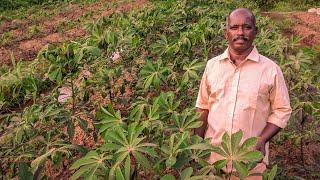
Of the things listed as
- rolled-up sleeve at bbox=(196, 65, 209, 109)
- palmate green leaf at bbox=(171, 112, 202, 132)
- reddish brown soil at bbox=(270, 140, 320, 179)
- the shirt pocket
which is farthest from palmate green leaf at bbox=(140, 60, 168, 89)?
reddish brown soil at bbox=(270, 140, 320, 179)

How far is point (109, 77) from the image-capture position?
3.43 meters

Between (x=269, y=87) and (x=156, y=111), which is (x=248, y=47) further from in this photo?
(x=156, y=111)

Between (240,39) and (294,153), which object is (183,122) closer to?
(240,39)

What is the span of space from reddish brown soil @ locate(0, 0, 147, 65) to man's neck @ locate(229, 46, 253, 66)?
4.62 metres

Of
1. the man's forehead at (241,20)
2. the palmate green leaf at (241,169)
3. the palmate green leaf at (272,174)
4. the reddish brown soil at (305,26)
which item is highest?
the man's forehead at (241,20)

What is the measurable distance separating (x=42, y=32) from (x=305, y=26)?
18.7ft

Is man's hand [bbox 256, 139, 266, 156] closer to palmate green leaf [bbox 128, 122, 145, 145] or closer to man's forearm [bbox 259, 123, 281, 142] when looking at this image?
man's forearm [bbox 259, 123, 281, 142]

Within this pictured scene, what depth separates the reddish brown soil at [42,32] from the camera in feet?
25.3

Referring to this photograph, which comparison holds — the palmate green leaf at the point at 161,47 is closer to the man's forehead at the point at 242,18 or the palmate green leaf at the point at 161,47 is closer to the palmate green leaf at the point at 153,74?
the palmate green leaf at the point at 153,74

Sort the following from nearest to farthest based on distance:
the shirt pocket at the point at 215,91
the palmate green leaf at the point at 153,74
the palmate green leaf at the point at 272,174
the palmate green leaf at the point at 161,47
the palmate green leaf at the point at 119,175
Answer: the palmate green leaf at the point at 119,175 < the palmate green leaf at the point at 272,174 < the shirt pocket at the point at 215,91 < the palmate green leaf at the point at 153,74 < the palmate green leaf at the point at 161,47

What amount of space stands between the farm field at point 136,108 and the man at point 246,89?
0.20 m

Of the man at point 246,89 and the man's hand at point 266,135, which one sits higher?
the man at point 246,89

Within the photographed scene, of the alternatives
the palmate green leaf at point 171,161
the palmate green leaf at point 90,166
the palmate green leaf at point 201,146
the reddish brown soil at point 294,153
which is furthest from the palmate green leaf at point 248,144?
the reddish brown soil at point 294,153

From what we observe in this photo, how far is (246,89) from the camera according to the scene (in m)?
2.09
